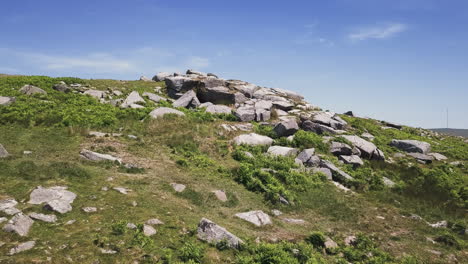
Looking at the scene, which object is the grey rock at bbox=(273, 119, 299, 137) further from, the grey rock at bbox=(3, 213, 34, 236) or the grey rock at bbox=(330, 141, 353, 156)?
the grey rock at bbox=(3, 213, 34, 236)

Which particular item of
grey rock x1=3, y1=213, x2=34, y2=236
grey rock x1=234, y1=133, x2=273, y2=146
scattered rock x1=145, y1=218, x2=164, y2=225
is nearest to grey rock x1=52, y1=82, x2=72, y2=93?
grey rock x1=234, y1=133, x2=273, y2=146

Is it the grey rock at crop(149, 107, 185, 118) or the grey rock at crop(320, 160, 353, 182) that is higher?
the grey rock at crop(149, 107, 185, 118)

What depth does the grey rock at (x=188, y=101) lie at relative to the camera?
3380 cm

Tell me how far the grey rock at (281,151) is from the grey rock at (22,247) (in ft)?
53.6

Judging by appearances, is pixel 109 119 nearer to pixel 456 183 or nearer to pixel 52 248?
pixel 52 248

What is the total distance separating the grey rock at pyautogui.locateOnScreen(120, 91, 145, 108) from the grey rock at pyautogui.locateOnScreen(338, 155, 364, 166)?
63.9 feet

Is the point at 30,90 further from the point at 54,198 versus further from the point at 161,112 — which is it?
the point at 54,198

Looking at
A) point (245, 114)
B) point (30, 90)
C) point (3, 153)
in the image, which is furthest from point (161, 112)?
point (30, 90)

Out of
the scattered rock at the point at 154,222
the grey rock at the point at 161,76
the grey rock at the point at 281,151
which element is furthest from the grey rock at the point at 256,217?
the grey rock at the point at 161,76

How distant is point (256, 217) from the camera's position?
542 inches

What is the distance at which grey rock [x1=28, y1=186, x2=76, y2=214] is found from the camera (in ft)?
36.0

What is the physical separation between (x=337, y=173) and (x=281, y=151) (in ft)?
13.9

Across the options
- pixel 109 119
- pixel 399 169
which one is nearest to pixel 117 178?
pixel 109 119

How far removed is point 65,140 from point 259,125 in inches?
627
